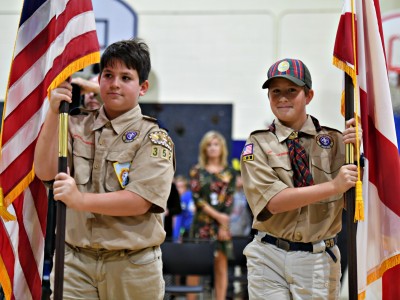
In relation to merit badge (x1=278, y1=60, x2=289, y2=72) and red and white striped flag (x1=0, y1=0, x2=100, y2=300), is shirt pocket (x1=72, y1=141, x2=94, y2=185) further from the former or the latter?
merit badge (x1=278, y1=60, x2=289, y2=72)

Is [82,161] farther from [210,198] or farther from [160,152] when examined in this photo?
[210,198]

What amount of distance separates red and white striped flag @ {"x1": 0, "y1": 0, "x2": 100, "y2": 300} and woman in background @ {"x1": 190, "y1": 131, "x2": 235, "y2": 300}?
376 cm

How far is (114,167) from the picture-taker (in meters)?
2.97

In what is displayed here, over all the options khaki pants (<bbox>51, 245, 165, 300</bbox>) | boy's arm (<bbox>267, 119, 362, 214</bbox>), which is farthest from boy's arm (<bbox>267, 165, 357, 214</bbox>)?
khaki pants (<bbox>51, 245, 165, 300</bbox>)

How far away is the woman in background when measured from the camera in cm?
692

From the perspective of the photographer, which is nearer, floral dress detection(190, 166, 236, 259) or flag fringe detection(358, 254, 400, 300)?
flag fringe detection(358, 254, 400, 300)

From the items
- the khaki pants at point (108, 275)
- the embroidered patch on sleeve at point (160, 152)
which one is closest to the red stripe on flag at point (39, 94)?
the embroidered patch on sleeve at point (160, 152)

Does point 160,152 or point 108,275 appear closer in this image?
point 108,275

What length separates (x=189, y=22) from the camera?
→ 30.8ft

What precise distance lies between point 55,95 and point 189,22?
673 cm

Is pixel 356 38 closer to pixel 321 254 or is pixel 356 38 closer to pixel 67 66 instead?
pixel 321 254

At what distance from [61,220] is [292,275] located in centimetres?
116

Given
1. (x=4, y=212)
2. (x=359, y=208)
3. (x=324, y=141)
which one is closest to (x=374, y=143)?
(x=324, y=141)

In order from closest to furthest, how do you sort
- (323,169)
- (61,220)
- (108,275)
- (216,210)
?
(61,220)
(108,275)
(323,169)
(216,210)
